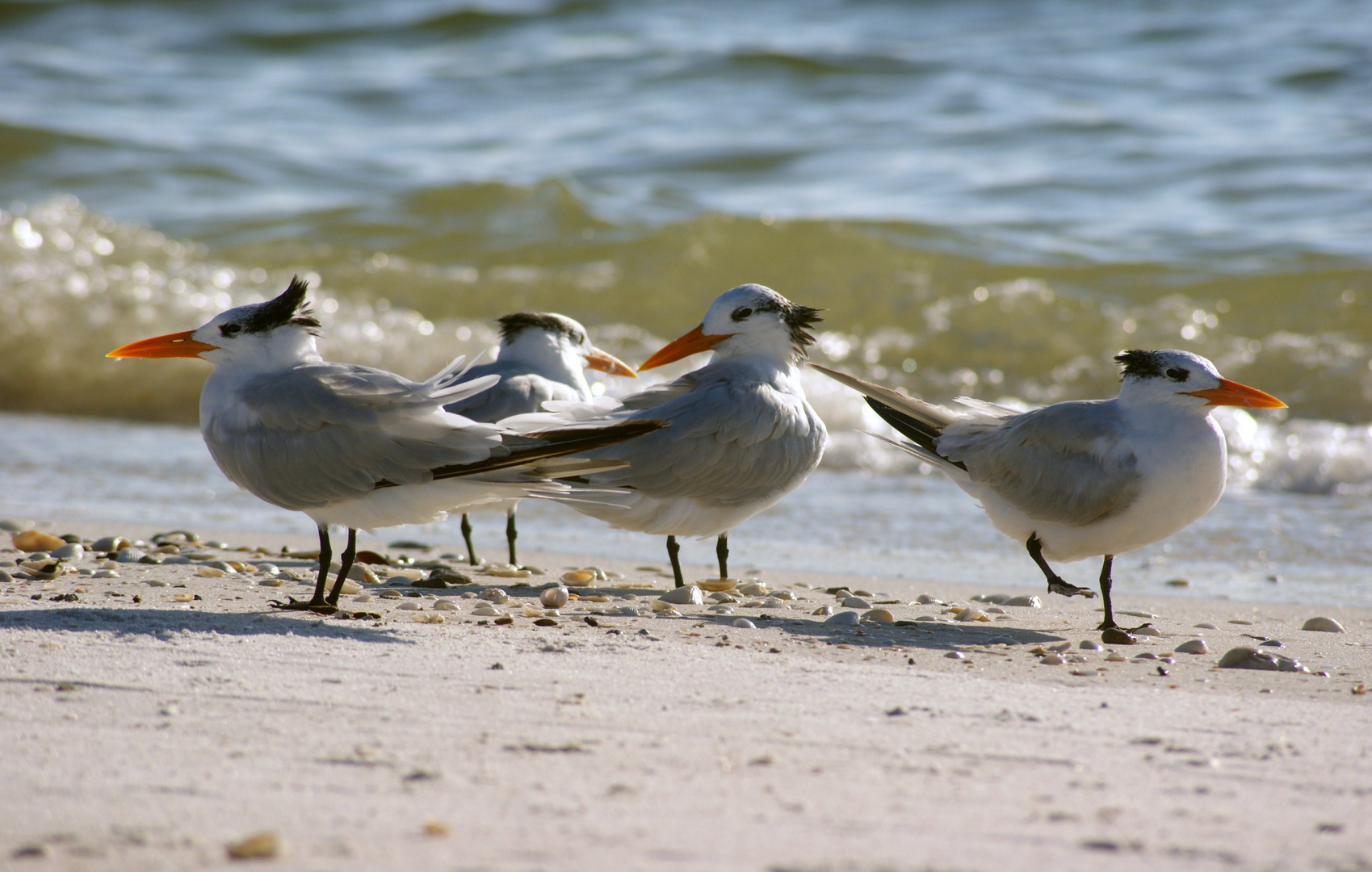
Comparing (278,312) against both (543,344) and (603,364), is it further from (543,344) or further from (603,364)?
(603,364)

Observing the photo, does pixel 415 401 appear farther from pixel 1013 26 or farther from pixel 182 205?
pixel 1013 26

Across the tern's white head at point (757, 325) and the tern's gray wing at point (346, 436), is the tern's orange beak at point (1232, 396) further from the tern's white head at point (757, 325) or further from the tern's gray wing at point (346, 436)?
the tern's gray wing at point (346, 436)

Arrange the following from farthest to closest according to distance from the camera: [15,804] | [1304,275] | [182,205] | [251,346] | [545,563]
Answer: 1. [182,205]
2. [1304,275]
3. [545,563]
4. [251,346]
5. [15,804]

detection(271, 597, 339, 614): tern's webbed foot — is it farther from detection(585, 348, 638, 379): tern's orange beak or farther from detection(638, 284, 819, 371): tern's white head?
detection(585, 348, 638, 379): tern's orange beak

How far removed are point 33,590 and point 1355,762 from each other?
12.1ft

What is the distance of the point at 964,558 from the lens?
577cm

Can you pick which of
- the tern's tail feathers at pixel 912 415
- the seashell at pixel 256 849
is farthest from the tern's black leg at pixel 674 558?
the seashell at pixel 256 849

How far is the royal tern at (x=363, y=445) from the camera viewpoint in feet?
12.2

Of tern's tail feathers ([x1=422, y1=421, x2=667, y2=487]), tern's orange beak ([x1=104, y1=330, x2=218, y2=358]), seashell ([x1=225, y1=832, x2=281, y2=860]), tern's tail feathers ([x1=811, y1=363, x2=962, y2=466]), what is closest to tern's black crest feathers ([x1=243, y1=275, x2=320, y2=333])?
tern's orange beak ([x1=104, y1=330, x2=218, y2=358])

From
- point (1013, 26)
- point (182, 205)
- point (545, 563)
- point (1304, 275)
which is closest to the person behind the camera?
point (545, 563)

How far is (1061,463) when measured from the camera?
430cm

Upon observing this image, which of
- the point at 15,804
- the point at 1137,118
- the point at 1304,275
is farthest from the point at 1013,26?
the point at 15,804

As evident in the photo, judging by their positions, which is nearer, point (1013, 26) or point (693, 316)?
point (693, 316)

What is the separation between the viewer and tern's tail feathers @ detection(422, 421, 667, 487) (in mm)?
3643
